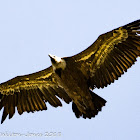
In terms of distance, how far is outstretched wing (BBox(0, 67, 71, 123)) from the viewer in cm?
1297

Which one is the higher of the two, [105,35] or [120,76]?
[105,35]

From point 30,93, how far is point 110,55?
2396mm

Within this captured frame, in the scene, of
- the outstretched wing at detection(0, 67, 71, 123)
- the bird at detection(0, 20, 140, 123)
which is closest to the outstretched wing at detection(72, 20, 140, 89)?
the bird at detection(0, 20, 140, 123)

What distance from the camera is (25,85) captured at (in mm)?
13203

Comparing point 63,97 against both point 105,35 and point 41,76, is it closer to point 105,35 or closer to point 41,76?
point 41,76

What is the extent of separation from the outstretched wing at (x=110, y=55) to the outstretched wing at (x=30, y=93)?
3.11 ft

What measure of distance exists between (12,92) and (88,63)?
7.34ft

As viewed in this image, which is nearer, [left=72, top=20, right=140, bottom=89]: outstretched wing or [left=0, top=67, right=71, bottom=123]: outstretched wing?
[left=72, top=20, right=140, bottom=89]: outstretched wing

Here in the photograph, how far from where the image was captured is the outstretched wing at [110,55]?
11852 mm

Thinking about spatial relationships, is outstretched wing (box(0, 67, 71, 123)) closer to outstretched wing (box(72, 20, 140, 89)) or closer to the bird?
the bird

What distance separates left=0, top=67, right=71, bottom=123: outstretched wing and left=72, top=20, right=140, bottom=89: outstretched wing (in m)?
0.95

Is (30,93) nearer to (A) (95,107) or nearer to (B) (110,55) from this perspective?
(A) (95,107)

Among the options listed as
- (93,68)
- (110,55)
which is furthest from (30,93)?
(110,55)

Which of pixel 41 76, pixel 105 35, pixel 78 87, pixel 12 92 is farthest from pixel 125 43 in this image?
pixel 12 92
